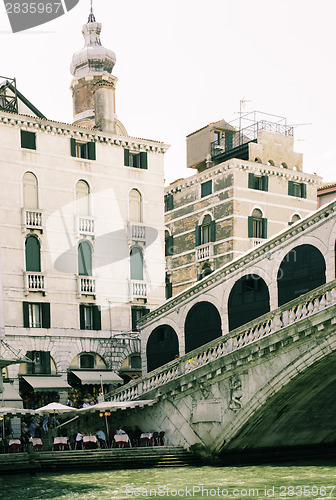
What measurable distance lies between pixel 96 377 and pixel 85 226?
255 inches

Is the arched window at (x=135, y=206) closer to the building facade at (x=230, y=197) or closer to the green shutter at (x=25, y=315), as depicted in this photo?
the building facade at (x=230, y=197)

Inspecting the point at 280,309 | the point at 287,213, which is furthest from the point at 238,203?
the point at 280,309

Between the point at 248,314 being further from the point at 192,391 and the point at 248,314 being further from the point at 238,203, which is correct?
the point at 238,203

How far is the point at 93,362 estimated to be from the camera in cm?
3541

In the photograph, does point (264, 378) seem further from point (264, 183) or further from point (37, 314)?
point (264, 183)

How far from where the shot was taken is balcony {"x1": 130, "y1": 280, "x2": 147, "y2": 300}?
121ft

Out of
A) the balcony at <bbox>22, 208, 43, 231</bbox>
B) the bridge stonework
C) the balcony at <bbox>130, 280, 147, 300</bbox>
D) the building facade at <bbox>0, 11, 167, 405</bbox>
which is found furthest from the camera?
the balcony at <bbox>130, 280, 147, 300</bbox>

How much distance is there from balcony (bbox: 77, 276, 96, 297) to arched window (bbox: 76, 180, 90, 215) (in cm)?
293

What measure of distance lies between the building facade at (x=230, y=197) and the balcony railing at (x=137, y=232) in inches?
186

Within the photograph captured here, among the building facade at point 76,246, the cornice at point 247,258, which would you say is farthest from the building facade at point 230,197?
the cornice at point 247,258

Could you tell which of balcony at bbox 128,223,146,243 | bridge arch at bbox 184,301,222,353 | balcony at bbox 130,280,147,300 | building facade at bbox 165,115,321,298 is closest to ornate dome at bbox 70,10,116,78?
building facade at bbox 165,115,321,298

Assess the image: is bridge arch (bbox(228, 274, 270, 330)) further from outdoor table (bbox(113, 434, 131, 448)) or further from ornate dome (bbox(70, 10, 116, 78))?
ornate dome (bbox(70, 10, 116, 78))

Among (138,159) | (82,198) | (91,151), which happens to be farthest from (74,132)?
(138,159)

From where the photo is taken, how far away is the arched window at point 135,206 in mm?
37562
